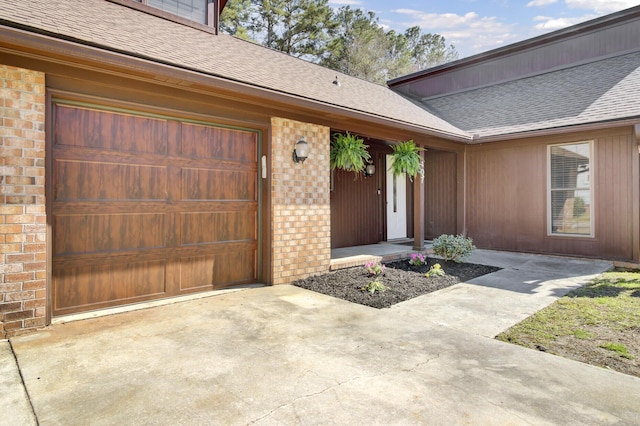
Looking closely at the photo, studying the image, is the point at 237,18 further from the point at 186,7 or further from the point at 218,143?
the point at 218,143

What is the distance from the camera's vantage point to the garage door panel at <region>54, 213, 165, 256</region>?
3607mm

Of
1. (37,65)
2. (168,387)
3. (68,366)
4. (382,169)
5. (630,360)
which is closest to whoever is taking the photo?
(168,387)

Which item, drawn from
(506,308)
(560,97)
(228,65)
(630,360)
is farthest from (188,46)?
(560,97)

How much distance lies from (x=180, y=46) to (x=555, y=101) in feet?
25.5

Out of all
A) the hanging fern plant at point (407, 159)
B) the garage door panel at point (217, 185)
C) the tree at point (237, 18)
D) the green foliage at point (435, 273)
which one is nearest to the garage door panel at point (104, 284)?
the garage door panel at point (217, 185)

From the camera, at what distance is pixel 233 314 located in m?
3.83

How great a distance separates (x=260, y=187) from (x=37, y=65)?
2.70 metres

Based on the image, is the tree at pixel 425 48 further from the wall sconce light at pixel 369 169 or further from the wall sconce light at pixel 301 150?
the wall sconce light at pixel 301 150

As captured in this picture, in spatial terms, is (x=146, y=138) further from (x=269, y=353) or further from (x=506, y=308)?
(x=506, y=308)

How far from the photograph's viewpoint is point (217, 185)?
4.74 meters

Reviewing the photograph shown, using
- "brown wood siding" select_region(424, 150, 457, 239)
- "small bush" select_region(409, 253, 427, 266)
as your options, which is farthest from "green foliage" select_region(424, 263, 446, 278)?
"brown wood siding" select_region(424, 150, 457, 239)

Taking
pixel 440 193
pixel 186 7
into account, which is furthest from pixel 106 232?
pixel 440 193

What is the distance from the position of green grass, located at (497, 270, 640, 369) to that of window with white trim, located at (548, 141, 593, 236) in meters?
2.56

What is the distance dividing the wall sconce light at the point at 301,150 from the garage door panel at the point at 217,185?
67cm
